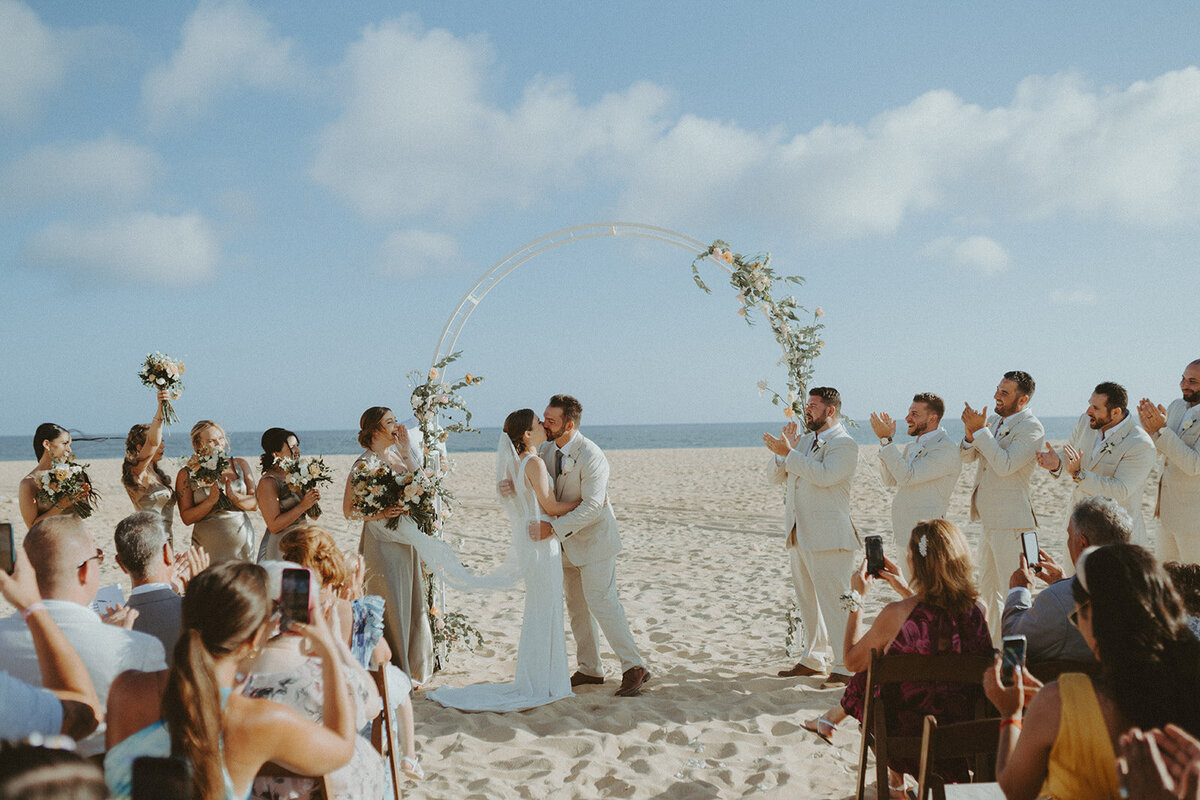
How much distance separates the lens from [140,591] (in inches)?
135

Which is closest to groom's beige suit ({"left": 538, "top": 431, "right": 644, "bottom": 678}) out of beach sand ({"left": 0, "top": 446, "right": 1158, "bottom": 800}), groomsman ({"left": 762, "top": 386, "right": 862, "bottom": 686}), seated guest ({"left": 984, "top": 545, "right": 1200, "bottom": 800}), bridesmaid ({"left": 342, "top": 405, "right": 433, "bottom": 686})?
beach sand ({"left": 0, "top": 446, "right": 1158, "bottom": 800})

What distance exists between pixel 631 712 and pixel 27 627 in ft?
11.8

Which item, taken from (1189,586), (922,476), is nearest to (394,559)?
(922,476)

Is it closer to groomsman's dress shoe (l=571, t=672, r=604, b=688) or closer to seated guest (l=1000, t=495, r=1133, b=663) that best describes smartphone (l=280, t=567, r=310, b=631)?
seated guest (l=1000, t=495, r=1133, b=663)

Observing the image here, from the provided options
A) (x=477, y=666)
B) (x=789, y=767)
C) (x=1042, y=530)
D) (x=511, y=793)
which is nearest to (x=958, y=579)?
(x=789, y=767)

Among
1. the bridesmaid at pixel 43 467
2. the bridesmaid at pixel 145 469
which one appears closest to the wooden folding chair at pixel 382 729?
the bridesmaid at pixel 145 469

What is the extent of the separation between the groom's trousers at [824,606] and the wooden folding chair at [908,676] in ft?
8.93

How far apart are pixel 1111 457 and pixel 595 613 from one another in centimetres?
398

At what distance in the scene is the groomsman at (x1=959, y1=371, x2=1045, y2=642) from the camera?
20.1ft

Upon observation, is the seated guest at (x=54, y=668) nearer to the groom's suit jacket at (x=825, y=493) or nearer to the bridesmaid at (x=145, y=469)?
the bridesmaid at (x=145, y=469)

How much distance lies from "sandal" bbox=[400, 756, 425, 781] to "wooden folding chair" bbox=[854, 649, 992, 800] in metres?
2.39

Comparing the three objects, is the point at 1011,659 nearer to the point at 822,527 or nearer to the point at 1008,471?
the point at 822,527

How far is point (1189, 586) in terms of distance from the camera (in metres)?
3.18

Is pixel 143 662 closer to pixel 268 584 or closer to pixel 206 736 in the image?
pixel 268 584
